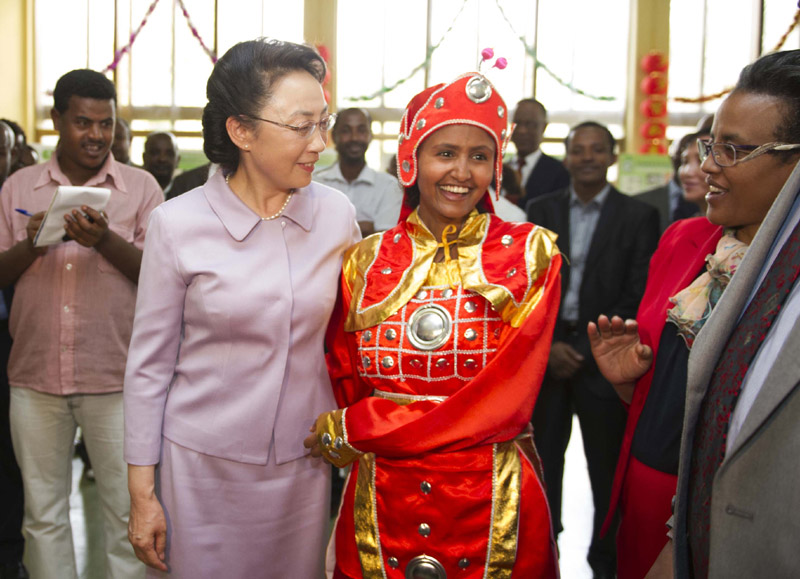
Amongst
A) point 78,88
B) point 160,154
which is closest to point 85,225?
point 78,88

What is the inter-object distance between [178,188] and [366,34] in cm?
764

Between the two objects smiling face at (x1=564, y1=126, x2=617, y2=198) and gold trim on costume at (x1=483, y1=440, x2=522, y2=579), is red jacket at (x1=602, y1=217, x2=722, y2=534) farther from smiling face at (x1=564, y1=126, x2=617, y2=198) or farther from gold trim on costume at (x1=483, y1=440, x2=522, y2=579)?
smiling face at (x1=564, y1=126, x2=617, y2=198)

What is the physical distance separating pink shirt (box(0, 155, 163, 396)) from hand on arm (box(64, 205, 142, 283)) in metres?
0.11

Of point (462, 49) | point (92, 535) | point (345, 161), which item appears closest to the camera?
point (92, 535)

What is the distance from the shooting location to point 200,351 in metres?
1.76

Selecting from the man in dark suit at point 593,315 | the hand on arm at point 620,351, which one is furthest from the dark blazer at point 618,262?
the hand on arm at point 620,351

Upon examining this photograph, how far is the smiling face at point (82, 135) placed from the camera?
2670 millimetres

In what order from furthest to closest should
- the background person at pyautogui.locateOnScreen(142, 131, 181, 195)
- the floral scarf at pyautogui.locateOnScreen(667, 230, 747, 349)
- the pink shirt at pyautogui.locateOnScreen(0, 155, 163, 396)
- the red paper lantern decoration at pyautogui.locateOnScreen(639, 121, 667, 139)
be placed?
the red paper lantern decoration at pyautogui.locateOnScreen(639, 121, 667, 139) < the background person at pyautogui.locateOnScreen(142, 131, 181, 195) < the pink shirt at pyautogui.locateOnScreen(0, 155, 163, 396) < the floral scarf at pyautogui.locateOnScreen(667, 230, 747, 349)

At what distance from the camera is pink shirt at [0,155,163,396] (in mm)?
2566

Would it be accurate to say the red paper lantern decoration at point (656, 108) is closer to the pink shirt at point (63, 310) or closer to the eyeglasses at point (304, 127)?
the pink shirt at point (63, 310)

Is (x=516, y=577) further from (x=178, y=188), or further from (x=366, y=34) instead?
(x=366, y=34)

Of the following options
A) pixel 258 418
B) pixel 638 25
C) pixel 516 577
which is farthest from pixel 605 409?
pixel 638 25

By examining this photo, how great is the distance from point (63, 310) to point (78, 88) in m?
0.79

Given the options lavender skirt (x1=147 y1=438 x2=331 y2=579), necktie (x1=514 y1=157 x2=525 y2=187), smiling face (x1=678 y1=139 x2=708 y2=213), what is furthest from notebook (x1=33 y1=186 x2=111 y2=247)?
necktie (x1=514 y1=157 x2=525 y2=187)
